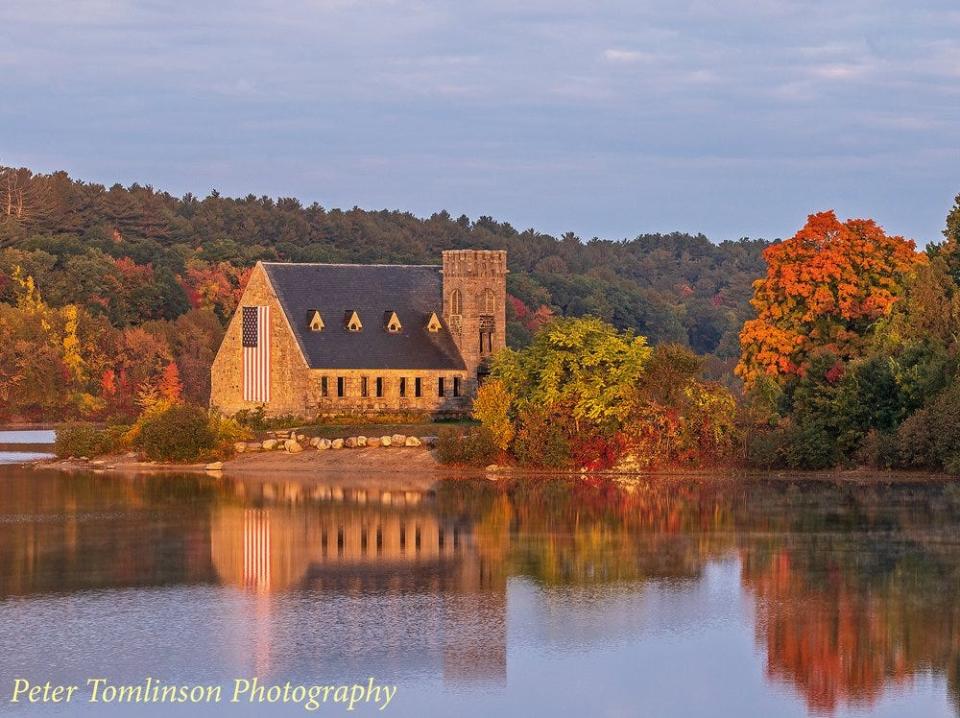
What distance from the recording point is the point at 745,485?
49.1m

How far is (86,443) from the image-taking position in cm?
6144

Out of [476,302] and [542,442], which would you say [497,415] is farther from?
[476,302]

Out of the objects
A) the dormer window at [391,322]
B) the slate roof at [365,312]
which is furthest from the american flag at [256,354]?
the dormer window at [391,322]

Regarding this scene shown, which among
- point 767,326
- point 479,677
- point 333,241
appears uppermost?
point 333,241

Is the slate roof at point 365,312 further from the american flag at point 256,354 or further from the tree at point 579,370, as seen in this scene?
the tree at point 579,370

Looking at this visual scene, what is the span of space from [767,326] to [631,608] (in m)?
35.4

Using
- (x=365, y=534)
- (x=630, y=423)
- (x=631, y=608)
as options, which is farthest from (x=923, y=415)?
(x=631, y=608)

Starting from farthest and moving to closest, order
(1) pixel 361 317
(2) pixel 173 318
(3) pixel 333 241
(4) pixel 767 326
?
(3) pixel 333 241 → (2) pixel 173 318 → (1) pixel 361 317 → (4) pixel 767 326

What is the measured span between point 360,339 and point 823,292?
58.8 feet

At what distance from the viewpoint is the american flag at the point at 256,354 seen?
6775 cm

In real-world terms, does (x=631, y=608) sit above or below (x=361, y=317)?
below

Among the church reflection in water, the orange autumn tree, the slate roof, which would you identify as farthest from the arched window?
the church reflection in water

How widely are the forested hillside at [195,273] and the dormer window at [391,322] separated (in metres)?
26.3

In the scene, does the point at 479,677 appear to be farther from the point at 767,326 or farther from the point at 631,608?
the point at 767,326
